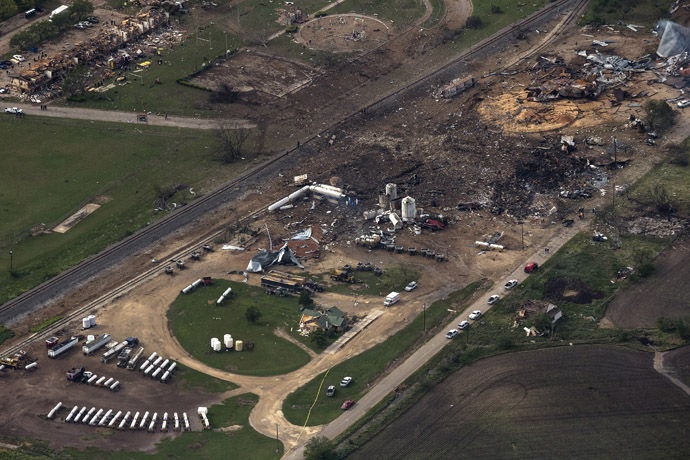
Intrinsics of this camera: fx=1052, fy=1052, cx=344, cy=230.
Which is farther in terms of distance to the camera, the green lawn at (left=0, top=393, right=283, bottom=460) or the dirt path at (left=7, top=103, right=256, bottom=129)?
the dirt path at (left=7, top=103, right=256, bottom=129)

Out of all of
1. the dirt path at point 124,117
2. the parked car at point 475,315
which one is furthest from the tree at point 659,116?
the dirt path at point 124,117

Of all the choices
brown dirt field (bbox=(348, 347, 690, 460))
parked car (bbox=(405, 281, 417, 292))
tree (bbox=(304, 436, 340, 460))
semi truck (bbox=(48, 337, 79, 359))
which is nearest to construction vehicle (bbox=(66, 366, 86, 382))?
semi truck (bbox=(48, 337, 79, 359))

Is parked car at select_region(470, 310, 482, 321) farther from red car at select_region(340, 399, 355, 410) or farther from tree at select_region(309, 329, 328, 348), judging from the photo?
red car at select_region(340, 399, 355, 410)

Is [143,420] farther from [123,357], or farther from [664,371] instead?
[664,371]

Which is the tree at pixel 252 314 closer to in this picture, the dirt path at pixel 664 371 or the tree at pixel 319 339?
the tree at pixel 319 339

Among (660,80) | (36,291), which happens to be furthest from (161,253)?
(660,80)

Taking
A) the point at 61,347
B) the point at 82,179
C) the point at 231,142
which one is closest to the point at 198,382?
the point at 61,347
